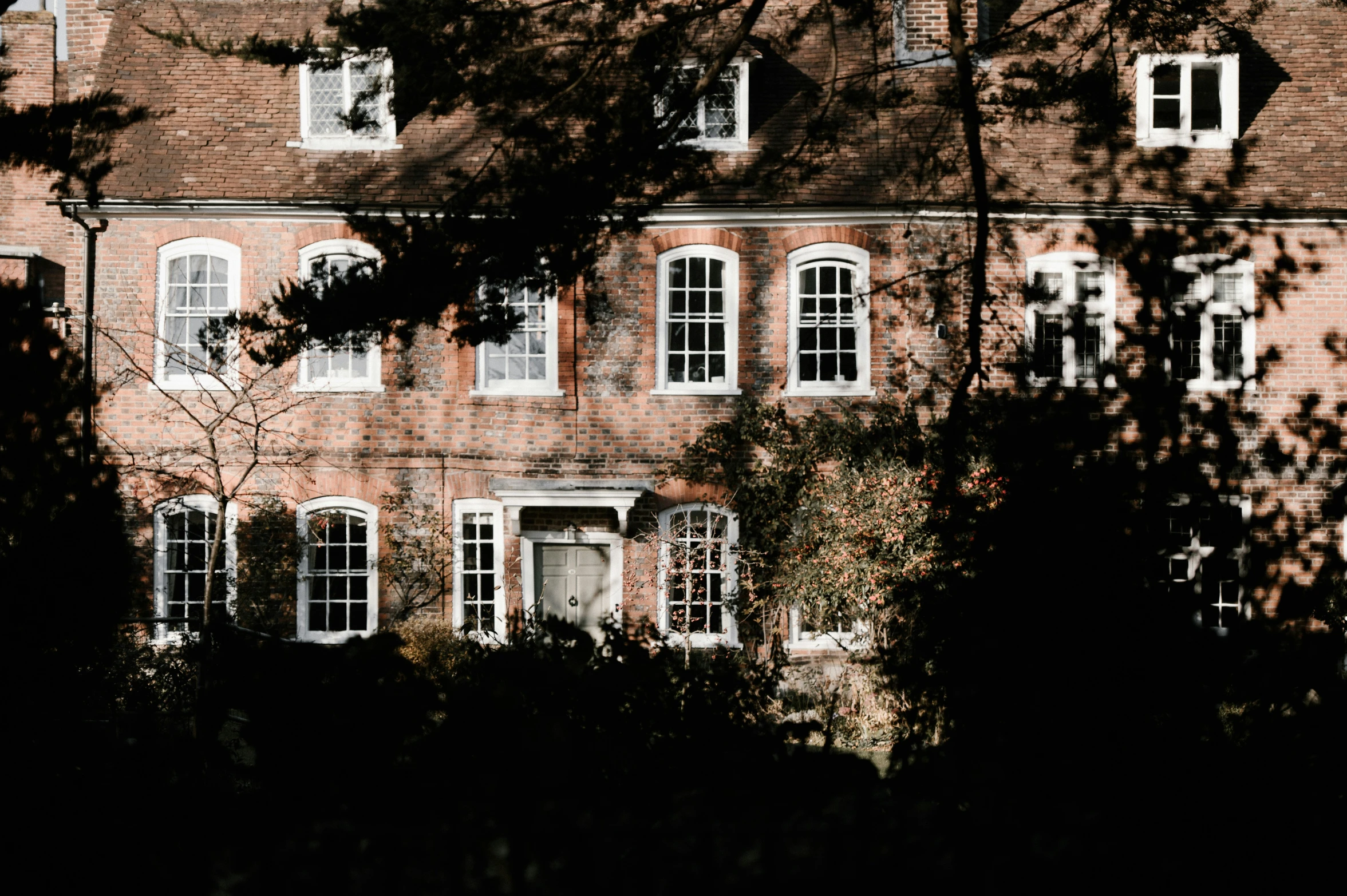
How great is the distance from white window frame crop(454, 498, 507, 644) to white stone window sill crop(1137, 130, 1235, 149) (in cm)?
970

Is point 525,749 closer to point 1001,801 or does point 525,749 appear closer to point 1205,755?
point 1001,801

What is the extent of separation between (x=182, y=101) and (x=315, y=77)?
1.80m

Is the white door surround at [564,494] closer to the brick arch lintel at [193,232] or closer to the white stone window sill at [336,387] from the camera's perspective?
the white stone window sill at [336,387]

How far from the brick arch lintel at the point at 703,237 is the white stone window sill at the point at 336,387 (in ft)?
13.3

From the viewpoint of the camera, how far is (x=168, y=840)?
2957mm

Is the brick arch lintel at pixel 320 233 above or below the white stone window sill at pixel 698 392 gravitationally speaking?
above

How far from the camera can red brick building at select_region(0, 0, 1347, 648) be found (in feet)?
45.8

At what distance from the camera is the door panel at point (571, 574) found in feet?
47.3

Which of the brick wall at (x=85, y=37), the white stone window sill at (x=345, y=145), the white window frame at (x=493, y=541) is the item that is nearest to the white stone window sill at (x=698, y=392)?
the white window frame at (x=493, y=541)

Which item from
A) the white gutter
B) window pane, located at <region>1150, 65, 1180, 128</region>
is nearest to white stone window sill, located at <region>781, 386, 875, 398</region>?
the white gutter

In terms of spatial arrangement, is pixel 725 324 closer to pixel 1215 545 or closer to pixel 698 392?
pixel 698 392

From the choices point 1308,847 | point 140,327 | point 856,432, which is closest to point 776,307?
point 856,432

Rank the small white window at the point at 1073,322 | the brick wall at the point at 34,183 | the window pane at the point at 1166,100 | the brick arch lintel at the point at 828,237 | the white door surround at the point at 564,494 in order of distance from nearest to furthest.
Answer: the white door surround at the point at 564,494, the brick arch lintel at the point at 828,237, the small white window at the point at 1073,322, the window pane at the point at 1166,100, the brick wall at the point at 34,183

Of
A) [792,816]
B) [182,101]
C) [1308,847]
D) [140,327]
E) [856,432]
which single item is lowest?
[1308,847]
